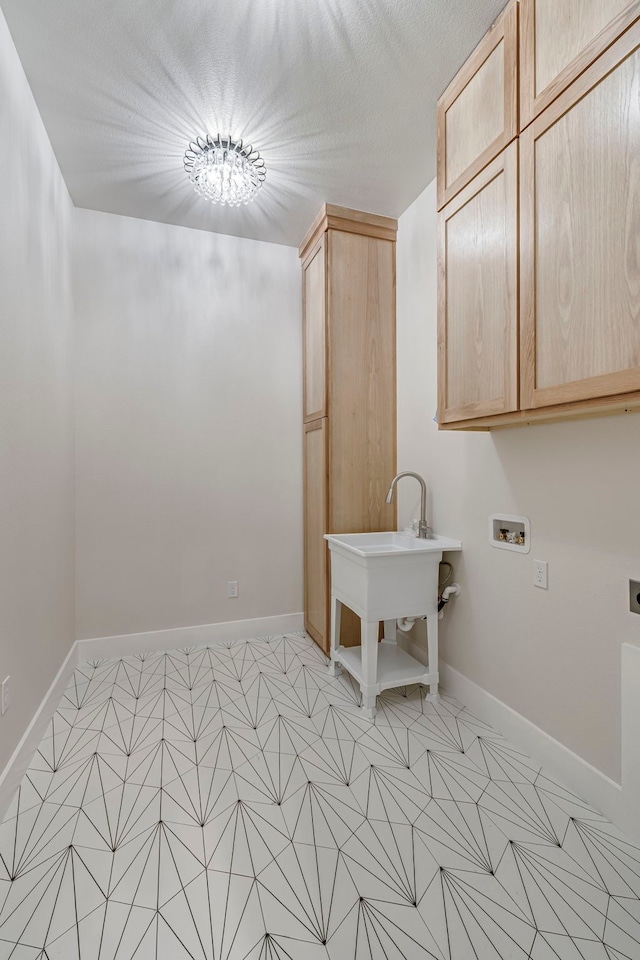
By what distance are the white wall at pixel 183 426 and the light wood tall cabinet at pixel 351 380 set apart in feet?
1.11

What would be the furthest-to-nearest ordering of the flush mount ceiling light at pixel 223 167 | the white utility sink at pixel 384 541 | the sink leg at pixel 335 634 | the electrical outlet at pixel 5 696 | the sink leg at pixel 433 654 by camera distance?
the sink leg at pixel 335 634
the white utility sink at pixel 384 541
the sink leg at pixel 433 654
the flush mount ceiling light at pixel 223 167
the electrical outlet at pixel 5 696

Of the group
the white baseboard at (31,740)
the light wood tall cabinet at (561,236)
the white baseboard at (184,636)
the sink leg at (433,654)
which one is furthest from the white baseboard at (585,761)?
the white baseboard at (31,740)

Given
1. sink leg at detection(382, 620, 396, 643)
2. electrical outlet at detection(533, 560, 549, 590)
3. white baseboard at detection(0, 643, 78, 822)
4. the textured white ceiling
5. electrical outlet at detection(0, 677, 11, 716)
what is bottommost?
white baseboard at detection(0, 643, 78, 822)

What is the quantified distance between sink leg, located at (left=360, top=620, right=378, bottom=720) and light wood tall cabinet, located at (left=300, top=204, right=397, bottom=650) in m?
0.59

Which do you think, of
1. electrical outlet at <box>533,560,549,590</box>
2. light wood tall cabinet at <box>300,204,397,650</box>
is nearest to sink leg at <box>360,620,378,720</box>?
light wood tall cabinet at <box>300,204,397,650</box>

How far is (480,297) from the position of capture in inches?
66.1

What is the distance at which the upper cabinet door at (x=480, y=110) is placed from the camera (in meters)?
1.50

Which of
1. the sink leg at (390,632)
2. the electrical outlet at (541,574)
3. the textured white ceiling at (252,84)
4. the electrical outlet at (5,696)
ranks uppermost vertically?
the textured white ceiling at (252,84)

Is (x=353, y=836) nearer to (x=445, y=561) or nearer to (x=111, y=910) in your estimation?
(x=111, y=910)

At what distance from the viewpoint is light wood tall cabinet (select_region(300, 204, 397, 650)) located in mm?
2664

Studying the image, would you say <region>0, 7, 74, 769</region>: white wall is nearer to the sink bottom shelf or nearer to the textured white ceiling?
the textured white ceiling

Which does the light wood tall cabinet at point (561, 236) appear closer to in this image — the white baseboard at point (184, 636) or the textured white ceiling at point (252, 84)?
the textured white ceiling at point (252, 84)

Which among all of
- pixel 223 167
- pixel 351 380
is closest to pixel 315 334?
pixel 351 380

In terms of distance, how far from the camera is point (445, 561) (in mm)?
2305
